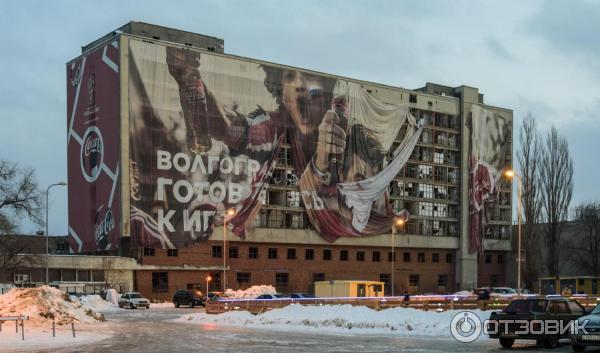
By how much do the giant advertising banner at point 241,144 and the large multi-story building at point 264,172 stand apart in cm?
19

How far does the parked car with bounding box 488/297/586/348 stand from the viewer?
2520cm

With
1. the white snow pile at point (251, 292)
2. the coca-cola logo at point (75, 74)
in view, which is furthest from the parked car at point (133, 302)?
the coca-cola logo at point (75, 74)

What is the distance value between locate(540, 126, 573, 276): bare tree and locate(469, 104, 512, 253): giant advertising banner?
113 feet

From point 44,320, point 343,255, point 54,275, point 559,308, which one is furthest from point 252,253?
point 559,308

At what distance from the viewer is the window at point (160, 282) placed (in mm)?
90438

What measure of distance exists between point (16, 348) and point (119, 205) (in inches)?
2463

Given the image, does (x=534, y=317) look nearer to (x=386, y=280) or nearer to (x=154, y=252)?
(x=154, y=252)

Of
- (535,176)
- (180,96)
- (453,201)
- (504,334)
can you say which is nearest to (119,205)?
(180,96)

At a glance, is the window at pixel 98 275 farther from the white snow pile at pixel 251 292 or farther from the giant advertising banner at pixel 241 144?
the white snow pile at pixel 251 292

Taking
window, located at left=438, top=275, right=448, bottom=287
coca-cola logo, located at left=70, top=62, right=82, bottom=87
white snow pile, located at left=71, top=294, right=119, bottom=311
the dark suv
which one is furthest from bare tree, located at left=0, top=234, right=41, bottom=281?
window, located at left=438, top=275, right=448, bottom=287

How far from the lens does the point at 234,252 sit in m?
98.4

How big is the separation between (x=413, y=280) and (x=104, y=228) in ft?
168

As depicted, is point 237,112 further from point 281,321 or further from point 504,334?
point 504,334

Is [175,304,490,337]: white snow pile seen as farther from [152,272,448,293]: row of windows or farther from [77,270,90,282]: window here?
[77,270,90,282]: window
